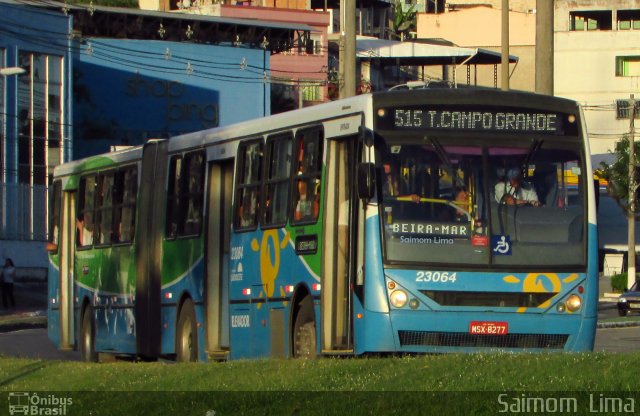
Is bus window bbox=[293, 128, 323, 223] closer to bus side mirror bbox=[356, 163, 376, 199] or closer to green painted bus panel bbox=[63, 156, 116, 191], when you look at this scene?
bus side mirror bbox=[356, 163, 376, 199]

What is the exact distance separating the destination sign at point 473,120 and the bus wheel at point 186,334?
564cm

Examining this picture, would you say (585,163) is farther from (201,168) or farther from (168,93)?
(168,93)

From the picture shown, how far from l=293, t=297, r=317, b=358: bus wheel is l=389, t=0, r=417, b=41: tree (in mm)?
83219

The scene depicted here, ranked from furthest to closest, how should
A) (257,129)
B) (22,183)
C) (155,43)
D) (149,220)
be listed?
(155,43) < (22,183) < (149,220) < (257,129)

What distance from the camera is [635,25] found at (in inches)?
3639

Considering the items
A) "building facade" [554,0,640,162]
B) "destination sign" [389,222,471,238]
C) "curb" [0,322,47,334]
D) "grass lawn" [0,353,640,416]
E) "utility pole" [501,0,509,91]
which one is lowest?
"curb" [0,322,47,334]

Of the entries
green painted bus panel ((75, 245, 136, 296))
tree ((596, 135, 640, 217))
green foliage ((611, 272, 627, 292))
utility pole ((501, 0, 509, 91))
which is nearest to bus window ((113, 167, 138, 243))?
green painted bus panel ((75, 245, 136, 296))

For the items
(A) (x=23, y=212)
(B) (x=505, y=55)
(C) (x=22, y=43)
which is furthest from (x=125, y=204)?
(C) (x=22, y=43)

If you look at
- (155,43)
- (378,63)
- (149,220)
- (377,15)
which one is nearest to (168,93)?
(155,43)

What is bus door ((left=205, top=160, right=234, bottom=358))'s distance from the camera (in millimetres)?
19062

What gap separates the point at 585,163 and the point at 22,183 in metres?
38.2

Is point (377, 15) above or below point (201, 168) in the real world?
above

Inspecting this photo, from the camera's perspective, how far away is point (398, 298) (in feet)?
49.3

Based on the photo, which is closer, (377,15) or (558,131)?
(558,131)
